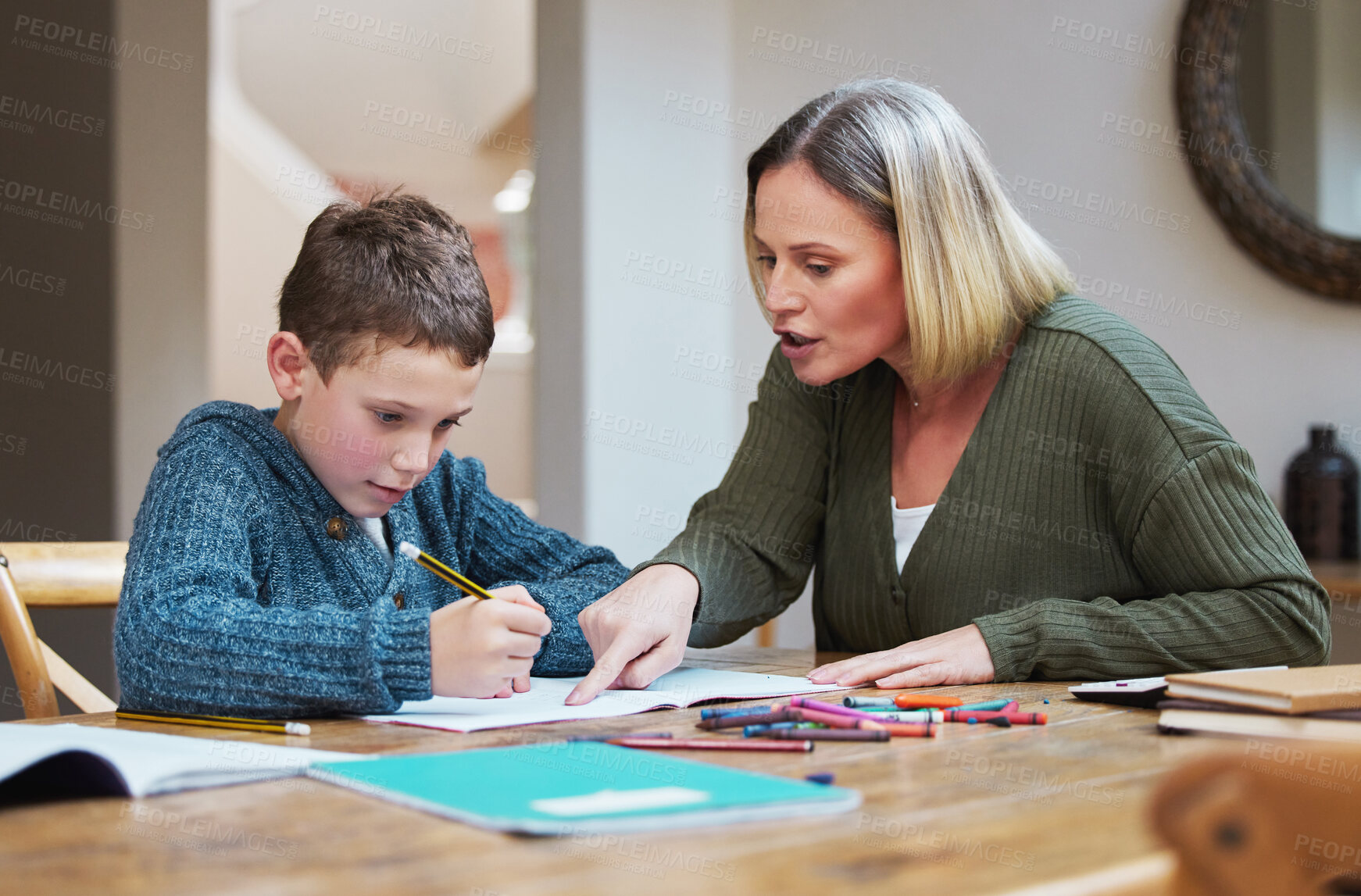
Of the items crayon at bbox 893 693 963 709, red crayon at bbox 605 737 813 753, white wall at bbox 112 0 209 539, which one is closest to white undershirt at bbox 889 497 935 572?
crayon at bbox 893 693 963 709

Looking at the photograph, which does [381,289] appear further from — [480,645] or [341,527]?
[480,645]

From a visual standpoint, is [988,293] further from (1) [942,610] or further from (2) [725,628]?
(2) [725,628]

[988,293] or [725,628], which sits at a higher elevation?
[988,293]

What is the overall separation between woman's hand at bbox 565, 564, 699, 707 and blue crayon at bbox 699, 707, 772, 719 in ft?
0.48

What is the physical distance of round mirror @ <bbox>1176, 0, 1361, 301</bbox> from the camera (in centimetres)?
235

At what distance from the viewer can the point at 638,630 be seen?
1.21 metres

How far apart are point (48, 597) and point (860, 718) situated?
1.07m

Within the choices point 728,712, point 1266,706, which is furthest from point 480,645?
point 1266,706

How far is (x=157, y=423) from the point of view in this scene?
3.44m

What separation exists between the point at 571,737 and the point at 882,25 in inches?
93.4

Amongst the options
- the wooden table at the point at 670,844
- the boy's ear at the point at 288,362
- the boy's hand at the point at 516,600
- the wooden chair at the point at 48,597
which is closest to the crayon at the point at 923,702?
the wooden table at the point at 670,844

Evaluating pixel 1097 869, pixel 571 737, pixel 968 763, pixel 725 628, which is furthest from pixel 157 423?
pixel 1097 869

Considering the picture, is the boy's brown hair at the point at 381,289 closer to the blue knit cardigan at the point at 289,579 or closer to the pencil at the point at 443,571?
the blue knit cardigan at the point at 289,579

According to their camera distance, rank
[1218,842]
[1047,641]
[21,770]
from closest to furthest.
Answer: [1218,842], [21,770], [1047,641]
